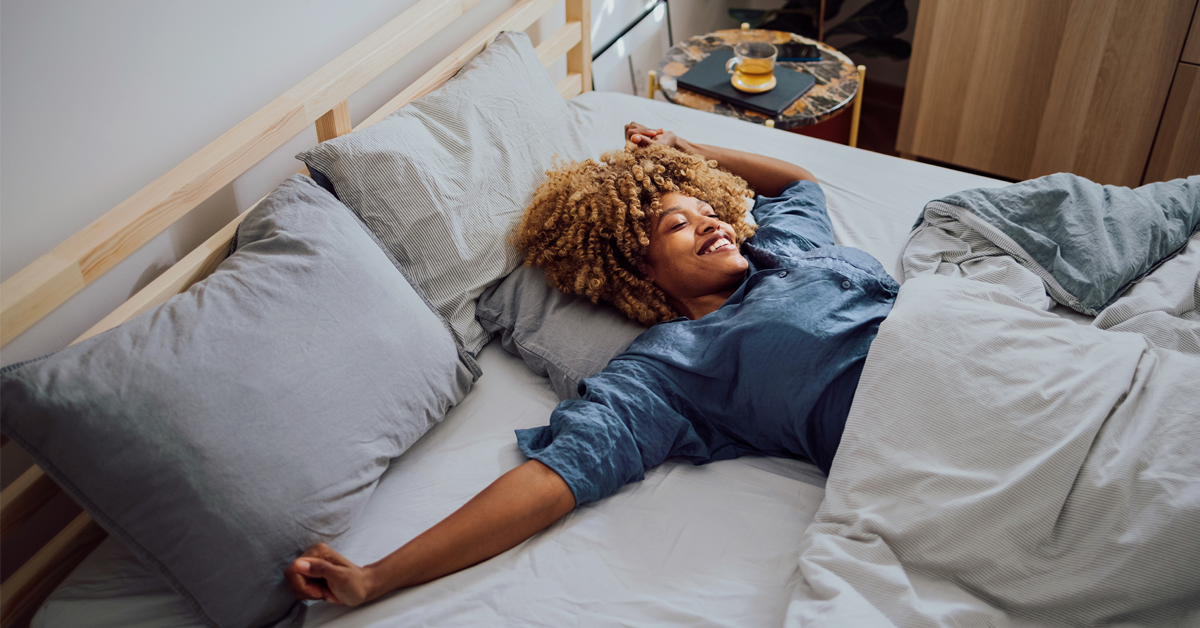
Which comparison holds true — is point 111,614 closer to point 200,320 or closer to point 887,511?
point 200,320

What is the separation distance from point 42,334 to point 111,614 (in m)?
0.37

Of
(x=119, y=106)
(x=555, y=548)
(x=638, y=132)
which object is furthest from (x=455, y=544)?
(x=638, y=132)

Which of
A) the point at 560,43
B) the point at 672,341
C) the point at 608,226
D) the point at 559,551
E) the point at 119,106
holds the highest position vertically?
the point at 119,106

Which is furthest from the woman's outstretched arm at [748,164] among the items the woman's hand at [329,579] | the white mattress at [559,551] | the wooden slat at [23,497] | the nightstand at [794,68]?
the wooden slat at [23,497]

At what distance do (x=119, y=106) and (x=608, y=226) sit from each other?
28.3 inches

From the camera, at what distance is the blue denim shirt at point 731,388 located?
104 centimetres

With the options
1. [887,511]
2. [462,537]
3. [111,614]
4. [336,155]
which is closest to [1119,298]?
[887,511]

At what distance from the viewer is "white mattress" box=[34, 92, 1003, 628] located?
91cm

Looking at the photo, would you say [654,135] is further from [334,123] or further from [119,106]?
[119,106]

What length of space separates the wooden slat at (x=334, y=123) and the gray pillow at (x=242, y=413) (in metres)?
0.27

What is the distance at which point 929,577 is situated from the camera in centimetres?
90

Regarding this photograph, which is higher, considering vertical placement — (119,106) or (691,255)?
(119,106)

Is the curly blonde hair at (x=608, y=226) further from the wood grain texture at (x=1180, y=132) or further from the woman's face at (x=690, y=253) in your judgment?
the wood grain texture at (x=1180, y=132)

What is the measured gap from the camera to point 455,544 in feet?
3.07
